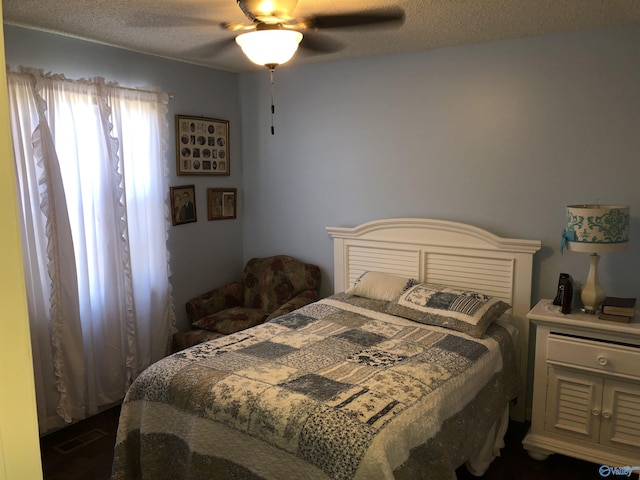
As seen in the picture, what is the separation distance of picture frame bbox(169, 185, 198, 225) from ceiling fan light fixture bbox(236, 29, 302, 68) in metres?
1.85

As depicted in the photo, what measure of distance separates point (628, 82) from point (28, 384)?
3306 mm

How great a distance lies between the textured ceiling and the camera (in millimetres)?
2549

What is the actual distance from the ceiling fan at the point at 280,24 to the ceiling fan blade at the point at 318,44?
14cm

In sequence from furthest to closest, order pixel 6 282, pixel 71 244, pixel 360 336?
1. pixel 71 244
2. pixel 360 336
3. pixel 6 282

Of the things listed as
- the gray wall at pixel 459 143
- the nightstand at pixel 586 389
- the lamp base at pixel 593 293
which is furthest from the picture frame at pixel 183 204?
the lamp base at pixel 593 293

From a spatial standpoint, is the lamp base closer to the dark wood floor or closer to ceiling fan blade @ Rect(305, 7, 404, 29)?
the dark wood floor

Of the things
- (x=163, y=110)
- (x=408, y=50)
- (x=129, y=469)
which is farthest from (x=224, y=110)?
(x=129, y=469)

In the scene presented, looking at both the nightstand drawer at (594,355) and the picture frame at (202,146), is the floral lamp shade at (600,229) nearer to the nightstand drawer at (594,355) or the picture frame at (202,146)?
the nightstand drawer at (594,355)

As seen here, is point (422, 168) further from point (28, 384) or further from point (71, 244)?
point (28, 384)

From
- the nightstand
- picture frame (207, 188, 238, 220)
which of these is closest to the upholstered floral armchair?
picture frame (207, 188, 238, 220)

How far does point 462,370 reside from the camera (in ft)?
8.31

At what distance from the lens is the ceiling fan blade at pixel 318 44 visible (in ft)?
10.2

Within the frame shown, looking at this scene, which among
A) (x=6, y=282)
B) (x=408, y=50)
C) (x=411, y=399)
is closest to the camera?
(x=6, y=282)

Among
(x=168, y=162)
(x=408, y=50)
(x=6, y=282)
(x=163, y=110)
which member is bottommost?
(x=6, y=282)
